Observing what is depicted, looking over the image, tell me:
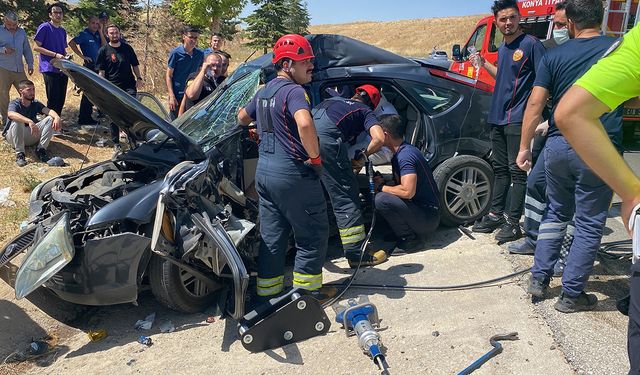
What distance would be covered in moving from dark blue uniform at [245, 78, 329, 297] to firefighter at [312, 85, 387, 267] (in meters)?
0.63

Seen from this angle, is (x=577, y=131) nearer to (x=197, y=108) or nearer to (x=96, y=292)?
(x=96, y=292)

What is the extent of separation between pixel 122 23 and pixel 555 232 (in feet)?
56.9

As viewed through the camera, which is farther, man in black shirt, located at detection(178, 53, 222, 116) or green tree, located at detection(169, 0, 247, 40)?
green tree, located at detection(169, 0, 247, 40)

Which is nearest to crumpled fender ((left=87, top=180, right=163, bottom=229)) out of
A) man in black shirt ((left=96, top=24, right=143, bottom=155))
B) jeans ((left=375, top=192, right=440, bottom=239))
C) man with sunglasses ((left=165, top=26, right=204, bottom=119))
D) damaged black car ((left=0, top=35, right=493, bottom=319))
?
damaged black car ((left=0, top=35, right=493, bottom=319))

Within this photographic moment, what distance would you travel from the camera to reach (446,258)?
4.45 m

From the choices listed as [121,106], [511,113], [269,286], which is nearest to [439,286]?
[269,286]

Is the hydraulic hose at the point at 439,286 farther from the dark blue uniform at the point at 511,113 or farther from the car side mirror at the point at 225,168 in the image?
the car side mirror at the point at 225,168

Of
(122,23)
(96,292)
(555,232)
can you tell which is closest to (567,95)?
(555,232)

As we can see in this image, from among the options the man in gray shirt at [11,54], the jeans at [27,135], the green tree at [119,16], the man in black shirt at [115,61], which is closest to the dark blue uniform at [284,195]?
the man in black shirt at [115,61]

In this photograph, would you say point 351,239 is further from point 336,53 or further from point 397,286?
point 336,53

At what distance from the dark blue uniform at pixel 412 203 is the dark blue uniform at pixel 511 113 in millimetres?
669

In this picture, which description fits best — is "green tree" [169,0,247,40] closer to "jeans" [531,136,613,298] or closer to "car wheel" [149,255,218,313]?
"car wheel" [149,255,218,313]

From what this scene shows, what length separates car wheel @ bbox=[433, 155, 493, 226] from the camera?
487 centimetres

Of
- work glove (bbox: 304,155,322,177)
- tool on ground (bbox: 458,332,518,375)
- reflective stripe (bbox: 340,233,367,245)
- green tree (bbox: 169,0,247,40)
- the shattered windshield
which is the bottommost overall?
tool on ground (bbox: 458,332,518,375)
